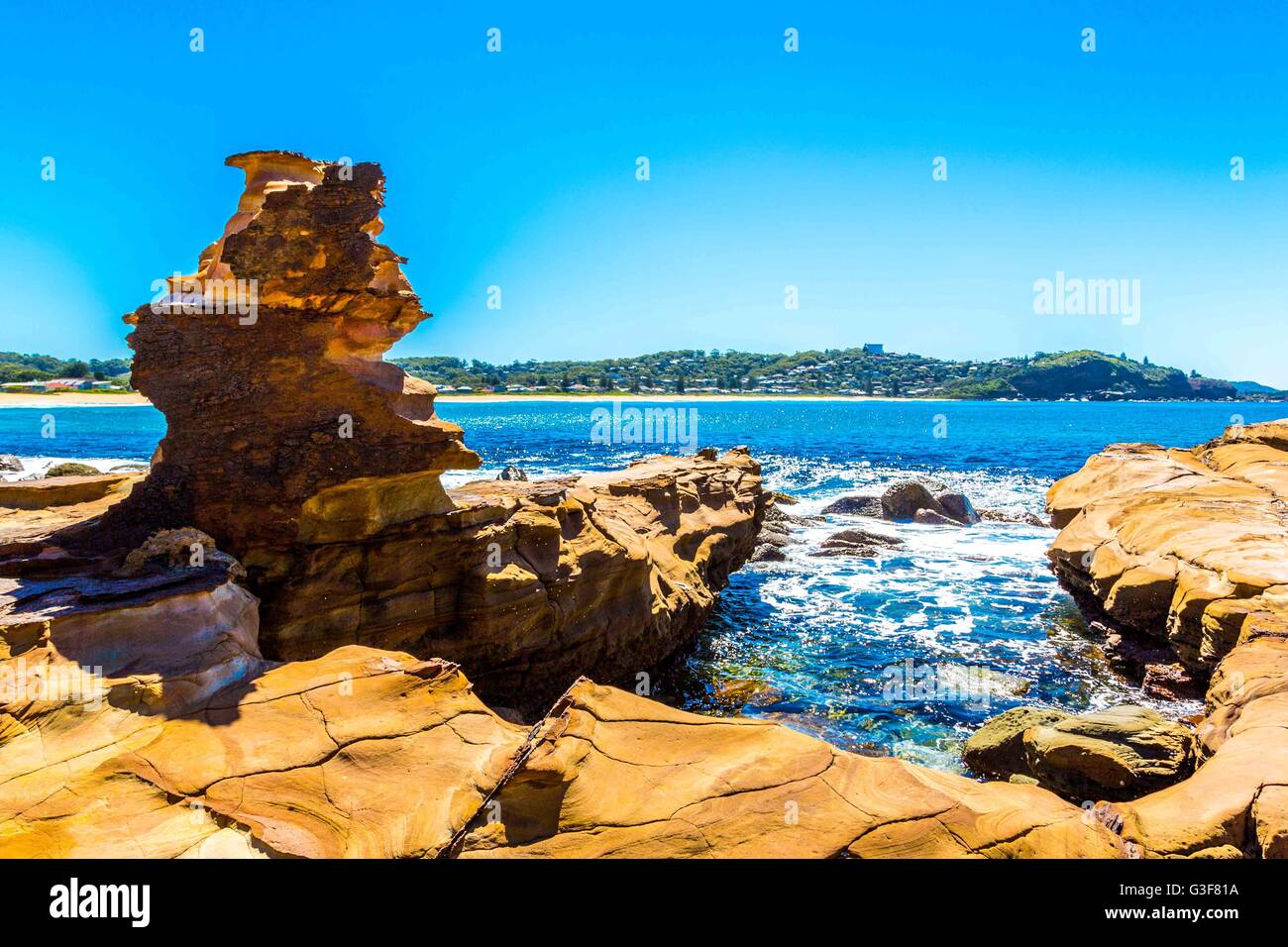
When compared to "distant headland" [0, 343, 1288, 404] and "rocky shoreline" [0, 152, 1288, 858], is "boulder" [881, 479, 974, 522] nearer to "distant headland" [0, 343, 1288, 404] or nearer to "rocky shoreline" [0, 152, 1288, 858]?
"rocky shoreline" [0, 152, 1288, 858]

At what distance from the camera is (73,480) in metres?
11.4

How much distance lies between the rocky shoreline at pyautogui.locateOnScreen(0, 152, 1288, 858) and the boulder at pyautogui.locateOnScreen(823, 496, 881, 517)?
11509 millimetres

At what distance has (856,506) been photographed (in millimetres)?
28969

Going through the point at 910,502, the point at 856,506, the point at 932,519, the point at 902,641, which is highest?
the point at 910,502

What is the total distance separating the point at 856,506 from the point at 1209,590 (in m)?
17.4

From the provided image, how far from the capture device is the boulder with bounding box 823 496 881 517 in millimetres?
28319

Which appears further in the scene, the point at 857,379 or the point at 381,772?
the point at 857,379

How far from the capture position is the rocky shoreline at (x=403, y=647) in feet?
16.2

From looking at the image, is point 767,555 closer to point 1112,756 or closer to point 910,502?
point 910,502

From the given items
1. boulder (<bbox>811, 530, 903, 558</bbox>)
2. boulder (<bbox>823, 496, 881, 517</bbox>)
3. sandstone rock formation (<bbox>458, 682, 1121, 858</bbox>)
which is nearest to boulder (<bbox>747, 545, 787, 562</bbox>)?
boulder (<bbox>811, 530, 903, 558</bbox>)

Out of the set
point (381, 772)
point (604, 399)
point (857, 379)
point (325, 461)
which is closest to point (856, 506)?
point (325, 461)

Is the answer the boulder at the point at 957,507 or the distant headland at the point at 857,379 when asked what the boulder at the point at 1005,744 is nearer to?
the boulder at the point at 957,507
